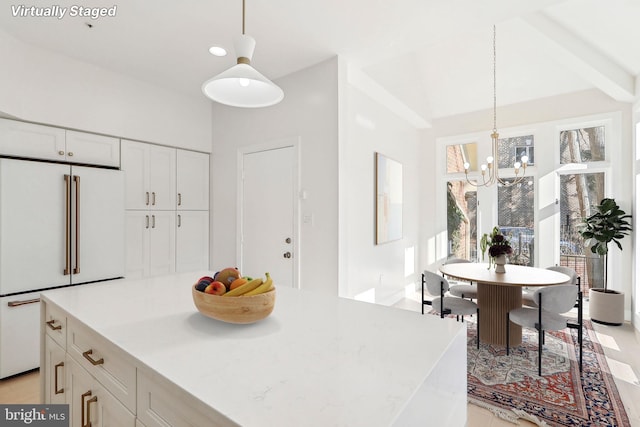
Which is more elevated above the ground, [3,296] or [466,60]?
[466,60]

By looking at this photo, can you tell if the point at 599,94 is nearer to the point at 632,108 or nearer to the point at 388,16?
the point at 632,108

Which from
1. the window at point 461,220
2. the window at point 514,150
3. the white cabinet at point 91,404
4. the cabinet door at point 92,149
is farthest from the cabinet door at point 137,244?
the window at point 514,150

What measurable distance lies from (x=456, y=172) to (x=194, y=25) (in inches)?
165

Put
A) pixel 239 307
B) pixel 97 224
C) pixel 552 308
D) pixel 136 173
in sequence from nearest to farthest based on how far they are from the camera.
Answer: pixel 239 307 → pixel 552 308 → pixel 97 224 → pixel 136 173

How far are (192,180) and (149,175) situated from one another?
0.52 meters

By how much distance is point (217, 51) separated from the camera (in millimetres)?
2854

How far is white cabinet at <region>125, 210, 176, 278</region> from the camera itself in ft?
11.1

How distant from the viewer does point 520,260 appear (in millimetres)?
4586

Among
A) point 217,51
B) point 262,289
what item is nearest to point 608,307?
point 262,289

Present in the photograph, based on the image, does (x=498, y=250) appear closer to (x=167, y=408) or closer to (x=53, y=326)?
(x=167, y=408)

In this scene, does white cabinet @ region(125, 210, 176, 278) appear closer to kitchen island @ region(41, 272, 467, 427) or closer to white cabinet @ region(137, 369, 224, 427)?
kitchen island @ region(41, 272, 467, 427)

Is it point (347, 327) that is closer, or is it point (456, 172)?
point (347, 327)

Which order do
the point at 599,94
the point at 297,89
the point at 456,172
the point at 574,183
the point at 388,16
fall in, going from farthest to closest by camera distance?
the point at 456,172 → the point at 574,183 → the point at 599,94 → the point at 297,89 → the point at 388,16

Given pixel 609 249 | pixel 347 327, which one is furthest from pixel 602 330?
pixel 347 327
